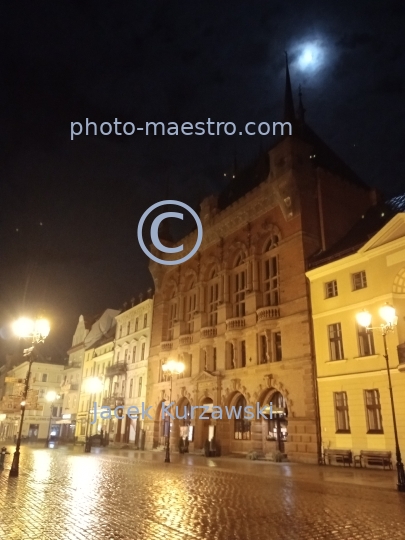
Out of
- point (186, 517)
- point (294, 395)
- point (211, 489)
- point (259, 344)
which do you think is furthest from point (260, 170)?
point (186, 517)

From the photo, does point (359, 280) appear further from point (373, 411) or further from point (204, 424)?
point (204, 424)

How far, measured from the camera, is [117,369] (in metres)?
51.8

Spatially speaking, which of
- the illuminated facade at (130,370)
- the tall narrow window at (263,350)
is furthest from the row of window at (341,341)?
the illuminated facade at (130,370)

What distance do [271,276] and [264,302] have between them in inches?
84.2

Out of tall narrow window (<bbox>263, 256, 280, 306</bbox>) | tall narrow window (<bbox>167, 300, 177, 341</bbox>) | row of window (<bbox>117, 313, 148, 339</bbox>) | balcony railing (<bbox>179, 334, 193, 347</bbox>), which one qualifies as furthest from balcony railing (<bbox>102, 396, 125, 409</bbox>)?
tall narrow window (<bbox>263, 256, 280, 306</bbox>)

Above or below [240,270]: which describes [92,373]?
below

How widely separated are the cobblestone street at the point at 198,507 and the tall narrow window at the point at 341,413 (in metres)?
7.23

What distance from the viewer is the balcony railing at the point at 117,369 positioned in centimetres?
5131

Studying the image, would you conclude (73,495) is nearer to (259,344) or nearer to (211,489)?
(211,489)

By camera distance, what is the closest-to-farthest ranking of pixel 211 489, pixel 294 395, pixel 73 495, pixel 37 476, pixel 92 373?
pixel 73 495, pixel 211 489, pixel 37 476, pixel 294 395, pixel 92 373

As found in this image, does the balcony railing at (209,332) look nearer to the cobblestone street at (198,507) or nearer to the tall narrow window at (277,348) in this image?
the tall narrow window at (277,348)

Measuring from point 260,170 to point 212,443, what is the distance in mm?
25243

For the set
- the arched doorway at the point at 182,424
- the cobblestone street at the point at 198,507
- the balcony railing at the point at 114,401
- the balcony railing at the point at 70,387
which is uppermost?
the balcony railing at the point at 70,387

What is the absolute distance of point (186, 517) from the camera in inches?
395
